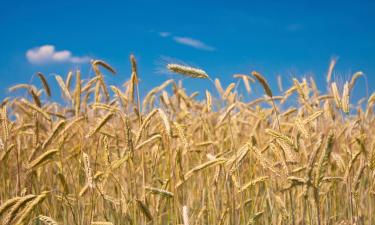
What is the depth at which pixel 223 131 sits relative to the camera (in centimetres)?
498

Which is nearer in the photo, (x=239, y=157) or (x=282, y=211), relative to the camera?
(x=239, y=157)

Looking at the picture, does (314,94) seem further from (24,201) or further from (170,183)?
(24,201)

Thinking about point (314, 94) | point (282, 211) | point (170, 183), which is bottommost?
point (282, 211)

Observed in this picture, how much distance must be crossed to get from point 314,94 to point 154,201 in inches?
97.9

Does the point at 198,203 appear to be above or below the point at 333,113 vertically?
below

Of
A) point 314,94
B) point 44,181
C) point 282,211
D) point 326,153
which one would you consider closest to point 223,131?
point 314,94

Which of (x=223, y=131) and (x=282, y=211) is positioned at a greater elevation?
(x=223, y=131)

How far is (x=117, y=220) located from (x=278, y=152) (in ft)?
4.25

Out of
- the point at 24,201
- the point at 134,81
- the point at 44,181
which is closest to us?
the point at 24,201

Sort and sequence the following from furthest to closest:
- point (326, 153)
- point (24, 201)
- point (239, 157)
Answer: point (239, 157) < point (326, 153) < point (24, 201)

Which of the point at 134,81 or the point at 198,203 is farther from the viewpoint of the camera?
the point at 198,203

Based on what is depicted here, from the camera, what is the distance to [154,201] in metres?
2.76

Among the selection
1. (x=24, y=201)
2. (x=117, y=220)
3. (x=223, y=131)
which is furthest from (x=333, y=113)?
(x=24, y=201)

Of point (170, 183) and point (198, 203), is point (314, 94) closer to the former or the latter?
point (198, 203)
